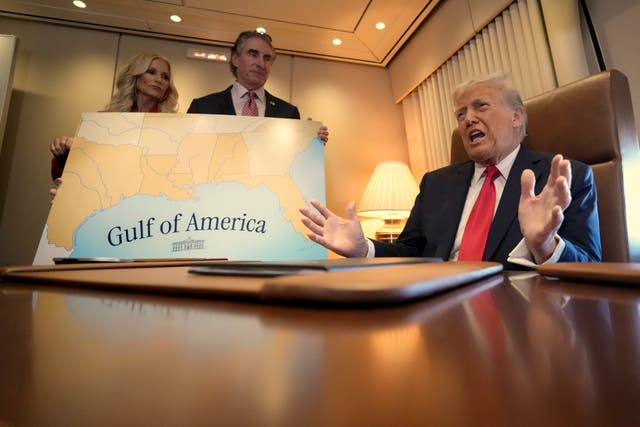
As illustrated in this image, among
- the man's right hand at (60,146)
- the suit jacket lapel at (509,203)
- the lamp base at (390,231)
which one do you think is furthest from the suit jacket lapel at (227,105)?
the suit jacket lapel at (509,203)

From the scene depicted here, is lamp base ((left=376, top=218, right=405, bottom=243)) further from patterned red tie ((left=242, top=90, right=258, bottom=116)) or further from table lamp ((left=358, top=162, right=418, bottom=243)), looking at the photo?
patterned red tie ((left=242, top=90, right=258, bottom=116))

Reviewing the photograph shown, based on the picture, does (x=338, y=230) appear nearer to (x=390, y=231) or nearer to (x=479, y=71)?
(x=390, y=231)

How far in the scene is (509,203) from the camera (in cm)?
87

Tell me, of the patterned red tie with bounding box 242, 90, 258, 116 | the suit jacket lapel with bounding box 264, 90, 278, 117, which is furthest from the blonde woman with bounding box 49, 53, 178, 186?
the suit jacket lapel with bounding box 264, 90, 278, 117

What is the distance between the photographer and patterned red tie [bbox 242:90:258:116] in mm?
1751

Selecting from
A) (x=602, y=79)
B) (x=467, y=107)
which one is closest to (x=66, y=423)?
(x=602, y=79)

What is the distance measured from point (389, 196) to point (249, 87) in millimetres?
1030

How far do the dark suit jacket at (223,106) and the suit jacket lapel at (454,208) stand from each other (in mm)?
1025

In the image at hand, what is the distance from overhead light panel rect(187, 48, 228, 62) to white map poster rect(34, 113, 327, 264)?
3.81 feet

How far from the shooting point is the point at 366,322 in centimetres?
15

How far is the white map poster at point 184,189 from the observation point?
120 centimetres

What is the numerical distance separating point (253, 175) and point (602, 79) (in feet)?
Answer: 3.84

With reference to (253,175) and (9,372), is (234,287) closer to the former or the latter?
(9,372)

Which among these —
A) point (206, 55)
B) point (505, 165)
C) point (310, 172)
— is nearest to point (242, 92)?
point (310, 172)
